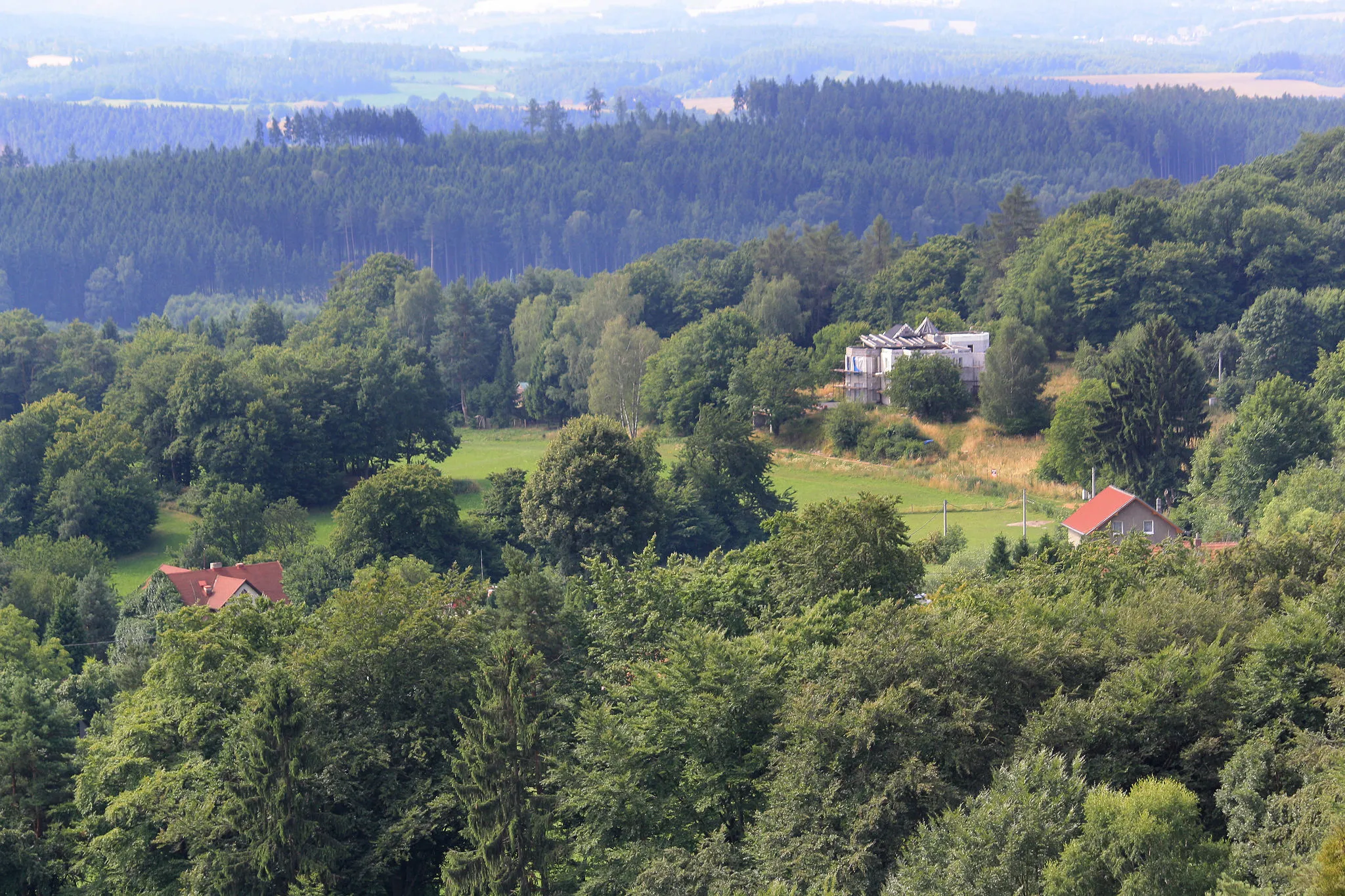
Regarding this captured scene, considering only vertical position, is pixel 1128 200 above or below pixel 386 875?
above

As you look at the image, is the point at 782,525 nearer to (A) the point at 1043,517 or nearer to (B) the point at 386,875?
(B) the point at 386,875

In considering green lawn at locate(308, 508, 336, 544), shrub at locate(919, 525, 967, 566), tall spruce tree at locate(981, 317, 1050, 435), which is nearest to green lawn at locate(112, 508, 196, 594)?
green lawn at locate(308, 508, 336, 544)

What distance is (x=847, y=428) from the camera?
7638 cm

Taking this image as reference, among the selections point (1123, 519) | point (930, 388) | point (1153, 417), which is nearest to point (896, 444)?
point (930, 388)

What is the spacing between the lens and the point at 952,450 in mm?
73500

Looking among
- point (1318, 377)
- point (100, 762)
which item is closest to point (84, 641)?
point (100, 762)

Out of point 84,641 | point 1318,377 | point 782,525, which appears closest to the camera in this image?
point 782,525

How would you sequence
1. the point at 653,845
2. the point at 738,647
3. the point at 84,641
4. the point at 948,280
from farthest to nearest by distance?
the point at 948,280 < the point at 84,641 < the point at 738,647 < the point at 653,845

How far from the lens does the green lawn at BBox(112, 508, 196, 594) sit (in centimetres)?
5786

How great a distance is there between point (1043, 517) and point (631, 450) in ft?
59.5

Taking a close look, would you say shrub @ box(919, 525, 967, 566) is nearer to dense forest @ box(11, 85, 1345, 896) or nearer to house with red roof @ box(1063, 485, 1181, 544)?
dense forest @ box(11, 85, 1345, 896)

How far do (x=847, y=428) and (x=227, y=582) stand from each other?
1465 inches

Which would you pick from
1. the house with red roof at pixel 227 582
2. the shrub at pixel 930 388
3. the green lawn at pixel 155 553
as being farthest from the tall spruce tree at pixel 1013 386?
the green lawn at pixel 155 553

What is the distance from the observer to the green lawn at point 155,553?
190 ft
